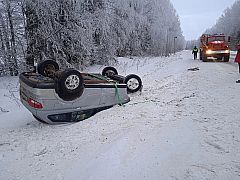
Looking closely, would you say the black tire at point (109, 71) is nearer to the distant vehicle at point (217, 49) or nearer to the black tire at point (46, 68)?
the black tire at point (46, 68)

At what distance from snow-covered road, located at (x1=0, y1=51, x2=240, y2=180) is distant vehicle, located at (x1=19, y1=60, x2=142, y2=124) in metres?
0.26

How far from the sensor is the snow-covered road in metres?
3.16

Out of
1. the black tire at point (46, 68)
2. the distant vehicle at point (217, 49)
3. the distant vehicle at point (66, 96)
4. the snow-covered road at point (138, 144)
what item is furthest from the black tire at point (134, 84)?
the distant vehicle at point (217, 49)

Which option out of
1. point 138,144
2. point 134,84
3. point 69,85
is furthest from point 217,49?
point 138,144

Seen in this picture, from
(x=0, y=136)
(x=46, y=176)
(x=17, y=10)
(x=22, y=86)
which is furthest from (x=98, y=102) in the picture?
(x=17, y=10)

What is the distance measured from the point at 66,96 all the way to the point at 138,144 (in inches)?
79.2

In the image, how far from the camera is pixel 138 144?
3869 mm

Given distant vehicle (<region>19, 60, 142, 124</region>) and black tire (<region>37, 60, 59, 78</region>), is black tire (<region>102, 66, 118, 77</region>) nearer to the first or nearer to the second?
black tire (<region>37, 60, 59, 78</region>)

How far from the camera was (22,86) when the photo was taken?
222 inches

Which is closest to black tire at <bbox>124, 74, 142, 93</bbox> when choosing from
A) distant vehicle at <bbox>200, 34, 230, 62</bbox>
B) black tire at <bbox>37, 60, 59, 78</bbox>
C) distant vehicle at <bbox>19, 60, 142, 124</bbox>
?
distant vehicle at <bbox>19, 60, 142, 124</bbox>

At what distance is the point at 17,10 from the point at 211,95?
1299cm

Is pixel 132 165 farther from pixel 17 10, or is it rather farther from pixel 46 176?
pixel 17 10

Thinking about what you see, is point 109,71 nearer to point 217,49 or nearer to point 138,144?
point 138,144

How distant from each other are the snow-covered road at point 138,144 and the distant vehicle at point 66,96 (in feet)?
0.85
